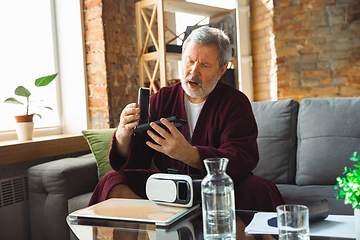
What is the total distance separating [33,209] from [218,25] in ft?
7.40

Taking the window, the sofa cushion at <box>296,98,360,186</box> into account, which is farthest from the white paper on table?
the window

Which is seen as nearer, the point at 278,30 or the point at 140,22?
the point at 140,22

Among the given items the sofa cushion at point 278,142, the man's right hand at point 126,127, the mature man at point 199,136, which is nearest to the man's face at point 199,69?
the mature man at point 199,136

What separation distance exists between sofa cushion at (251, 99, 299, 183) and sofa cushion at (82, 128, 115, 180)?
88cm

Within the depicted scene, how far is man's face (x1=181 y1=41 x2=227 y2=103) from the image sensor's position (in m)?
1.58

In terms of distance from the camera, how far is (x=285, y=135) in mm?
2027

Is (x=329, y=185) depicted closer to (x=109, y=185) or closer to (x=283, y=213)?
(x=109, y=185)

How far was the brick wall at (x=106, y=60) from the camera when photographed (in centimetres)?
264

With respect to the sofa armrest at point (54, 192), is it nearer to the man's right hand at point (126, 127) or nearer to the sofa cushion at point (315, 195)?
the man's right hand at point (126, 127)

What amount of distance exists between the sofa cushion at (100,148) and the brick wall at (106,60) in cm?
58

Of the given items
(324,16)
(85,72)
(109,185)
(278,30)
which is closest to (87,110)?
(85,72)

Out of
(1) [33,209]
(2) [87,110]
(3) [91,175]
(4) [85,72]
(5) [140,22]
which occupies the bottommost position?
(1) [33,209]

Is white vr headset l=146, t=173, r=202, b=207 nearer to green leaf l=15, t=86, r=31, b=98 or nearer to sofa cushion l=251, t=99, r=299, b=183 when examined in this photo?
sofa cushion l=251, t=99, r=299, b=183

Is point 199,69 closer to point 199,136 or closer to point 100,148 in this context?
point 199,136
